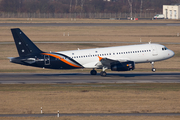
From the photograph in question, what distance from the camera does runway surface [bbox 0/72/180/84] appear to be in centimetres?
4425

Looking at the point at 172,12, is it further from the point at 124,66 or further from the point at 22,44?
the point at 22,44

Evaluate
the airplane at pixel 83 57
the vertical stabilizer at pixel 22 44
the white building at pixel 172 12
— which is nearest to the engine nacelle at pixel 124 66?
the airplane at pixel 83 57

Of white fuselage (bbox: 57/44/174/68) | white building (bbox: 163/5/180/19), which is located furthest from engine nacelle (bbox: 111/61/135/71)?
white building (bbox: 163/5/180/19)

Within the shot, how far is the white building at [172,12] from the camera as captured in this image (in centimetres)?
16516

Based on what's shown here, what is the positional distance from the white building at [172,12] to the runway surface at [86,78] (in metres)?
123

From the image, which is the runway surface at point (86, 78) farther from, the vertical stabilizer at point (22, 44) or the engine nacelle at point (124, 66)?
the vertical stabilizer at point (22, 44)

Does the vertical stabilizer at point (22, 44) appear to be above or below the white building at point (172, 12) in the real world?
below

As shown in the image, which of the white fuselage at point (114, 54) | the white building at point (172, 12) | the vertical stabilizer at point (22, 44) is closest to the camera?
the vertical stabilizer at point (22, 44)

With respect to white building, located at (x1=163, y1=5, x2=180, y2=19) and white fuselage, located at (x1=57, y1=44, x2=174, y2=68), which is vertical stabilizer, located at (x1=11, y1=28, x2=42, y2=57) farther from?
white building, located at (x1=163, y1=5, x2=180, y2=19)

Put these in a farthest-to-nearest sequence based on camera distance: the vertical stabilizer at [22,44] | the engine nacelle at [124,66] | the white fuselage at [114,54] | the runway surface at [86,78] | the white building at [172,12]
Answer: the white building at [172,12], the white fuselage at [114,54], the engine nacelle at [124,66], the vertical stabilizer at [22,44], the runway surface at [86,78]

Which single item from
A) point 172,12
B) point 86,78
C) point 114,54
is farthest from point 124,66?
point 172,12

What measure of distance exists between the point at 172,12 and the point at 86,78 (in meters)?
135

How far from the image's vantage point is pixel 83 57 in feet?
159

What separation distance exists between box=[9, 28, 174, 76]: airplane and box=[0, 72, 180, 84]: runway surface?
1.79 m
